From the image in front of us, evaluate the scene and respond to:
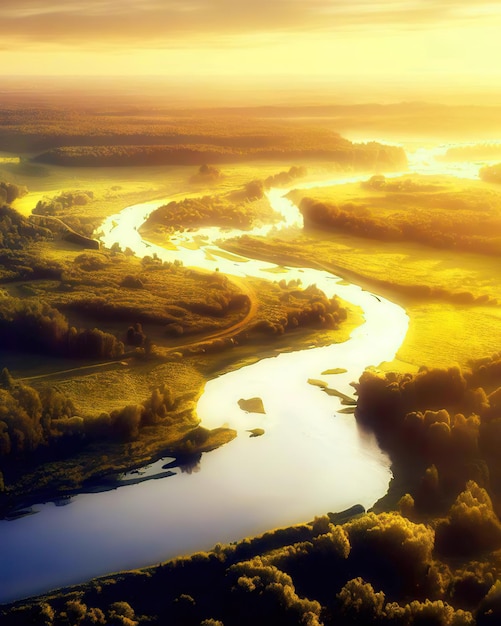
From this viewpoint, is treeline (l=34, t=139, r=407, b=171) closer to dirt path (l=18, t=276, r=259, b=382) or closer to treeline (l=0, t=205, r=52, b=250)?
treeline (l=0, t=205, r=52, b=250)

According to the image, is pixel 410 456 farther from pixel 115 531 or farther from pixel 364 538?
pixel 115 531

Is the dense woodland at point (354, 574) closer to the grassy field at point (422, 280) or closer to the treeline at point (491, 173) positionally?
the grassy field at point (422, 280)

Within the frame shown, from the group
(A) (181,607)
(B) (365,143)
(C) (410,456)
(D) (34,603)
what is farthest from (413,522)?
(B) (365,143)

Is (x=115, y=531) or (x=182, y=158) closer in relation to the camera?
(x=115, y=531)

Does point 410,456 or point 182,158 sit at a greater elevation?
point 182,158

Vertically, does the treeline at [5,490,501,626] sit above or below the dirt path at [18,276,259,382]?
below

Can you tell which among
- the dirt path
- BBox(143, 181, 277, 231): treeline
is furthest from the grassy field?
the dirt path
